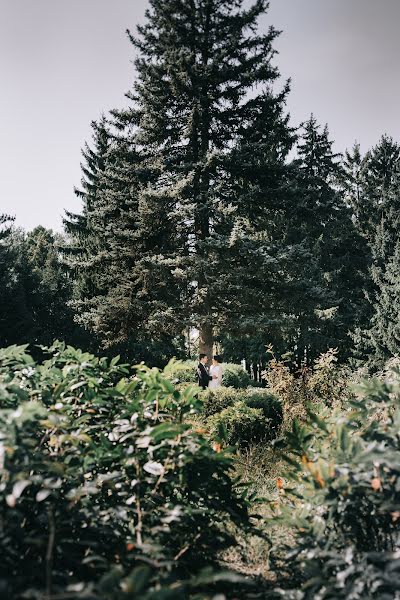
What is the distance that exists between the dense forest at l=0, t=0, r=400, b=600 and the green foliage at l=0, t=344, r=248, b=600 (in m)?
0.01

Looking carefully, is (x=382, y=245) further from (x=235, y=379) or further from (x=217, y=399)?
(x=217, y=399)

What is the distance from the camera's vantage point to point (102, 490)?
2.00 meters

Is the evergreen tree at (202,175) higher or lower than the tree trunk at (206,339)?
higher

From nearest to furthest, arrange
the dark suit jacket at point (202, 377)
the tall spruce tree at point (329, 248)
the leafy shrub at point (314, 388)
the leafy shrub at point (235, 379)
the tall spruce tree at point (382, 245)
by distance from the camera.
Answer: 1. the leafy shrub at point (314, 388)
2. the dark suit jacket at point (202, 377)
3. the leafy shrub at point (235, 379)
4. the tall spruce tree at point (382, 245)
5. the tall spruce tree at point (329, 248)

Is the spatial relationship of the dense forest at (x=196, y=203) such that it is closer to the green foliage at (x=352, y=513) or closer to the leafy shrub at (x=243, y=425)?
the leafy shrub at (x=243, y=425)

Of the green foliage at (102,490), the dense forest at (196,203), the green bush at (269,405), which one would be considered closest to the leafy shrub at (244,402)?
the green bush at (269,405)

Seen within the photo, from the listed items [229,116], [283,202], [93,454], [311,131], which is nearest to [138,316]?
[283,202]

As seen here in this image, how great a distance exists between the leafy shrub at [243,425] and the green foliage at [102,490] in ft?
13.8

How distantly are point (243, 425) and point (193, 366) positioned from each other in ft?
36.5

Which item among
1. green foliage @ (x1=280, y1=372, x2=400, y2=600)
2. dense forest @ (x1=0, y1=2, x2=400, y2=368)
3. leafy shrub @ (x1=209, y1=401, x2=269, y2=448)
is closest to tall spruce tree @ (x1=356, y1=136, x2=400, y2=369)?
dense forest @ (x1=0, y1=2, x2=400, y2=368)

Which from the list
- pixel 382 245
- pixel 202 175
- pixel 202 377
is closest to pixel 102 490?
pixel 202 377

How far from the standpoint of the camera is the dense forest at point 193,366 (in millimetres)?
1578

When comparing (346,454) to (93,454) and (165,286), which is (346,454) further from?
(165,286)

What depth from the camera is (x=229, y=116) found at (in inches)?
562
